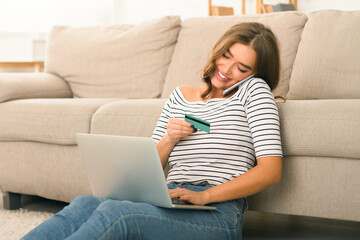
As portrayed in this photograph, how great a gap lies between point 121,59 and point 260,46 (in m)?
1.24

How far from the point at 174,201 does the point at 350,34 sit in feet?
3.44

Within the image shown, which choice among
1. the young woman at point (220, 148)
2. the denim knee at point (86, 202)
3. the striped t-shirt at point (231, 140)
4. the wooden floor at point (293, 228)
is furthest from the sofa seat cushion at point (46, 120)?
the denim knee at point (86, 202)

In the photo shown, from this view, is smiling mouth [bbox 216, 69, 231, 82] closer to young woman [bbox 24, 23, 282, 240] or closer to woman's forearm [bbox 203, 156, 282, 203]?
young woman [bbox 24, 23, 282, 240]

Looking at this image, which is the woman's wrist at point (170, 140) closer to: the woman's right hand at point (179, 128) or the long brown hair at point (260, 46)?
the woman's right hand at point (179, 128)

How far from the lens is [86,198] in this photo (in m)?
1.11

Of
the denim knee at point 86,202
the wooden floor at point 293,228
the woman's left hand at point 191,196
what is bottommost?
the wooden floor at point 293,228

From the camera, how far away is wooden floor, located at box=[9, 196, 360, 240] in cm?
169

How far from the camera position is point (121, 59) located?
2453mm

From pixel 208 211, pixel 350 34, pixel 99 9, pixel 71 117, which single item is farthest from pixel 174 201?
pixel 99 9

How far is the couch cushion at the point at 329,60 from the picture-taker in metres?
1.78

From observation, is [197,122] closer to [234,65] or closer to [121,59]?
[234,65]

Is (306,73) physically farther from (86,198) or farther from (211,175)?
(86,198)

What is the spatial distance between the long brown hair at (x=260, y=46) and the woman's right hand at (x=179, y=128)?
0.25 m

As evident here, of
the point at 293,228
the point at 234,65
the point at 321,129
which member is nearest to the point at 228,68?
the point at 234,65
